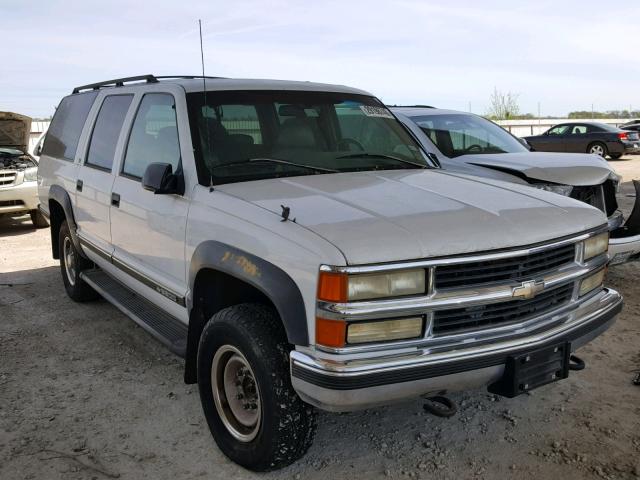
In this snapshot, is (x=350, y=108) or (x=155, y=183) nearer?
(x=155, y=183)

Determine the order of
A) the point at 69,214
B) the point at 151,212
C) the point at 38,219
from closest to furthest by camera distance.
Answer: the point at 151,212
the point at 69,214
the point at 38,219

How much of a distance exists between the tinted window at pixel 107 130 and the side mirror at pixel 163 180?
1282mm

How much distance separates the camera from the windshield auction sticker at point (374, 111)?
4477 mm

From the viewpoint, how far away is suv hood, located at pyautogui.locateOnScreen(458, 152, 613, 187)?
588 centimetres

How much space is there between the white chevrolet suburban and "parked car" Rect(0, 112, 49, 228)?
20.6 ft

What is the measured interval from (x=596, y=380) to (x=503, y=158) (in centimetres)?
306

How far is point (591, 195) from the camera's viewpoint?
6020 mm

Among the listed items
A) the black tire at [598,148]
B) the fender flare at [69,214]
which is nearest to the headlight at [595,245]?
the fender flare at [69,214]

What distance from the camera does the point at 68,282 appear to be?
6.18 metres

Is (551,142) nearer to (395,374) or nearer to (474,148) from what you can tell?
(474,148)

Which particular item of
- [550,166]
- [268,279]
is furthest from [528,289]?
[550,166]

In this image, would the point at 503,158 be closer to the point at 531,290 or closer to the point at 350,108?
the point at 350,108

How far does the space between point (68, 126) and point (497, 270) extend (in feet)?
15.3

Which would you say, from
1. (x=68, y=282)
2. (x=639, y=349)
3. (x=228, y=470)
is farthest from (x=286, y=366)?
(x=68, y=282)
